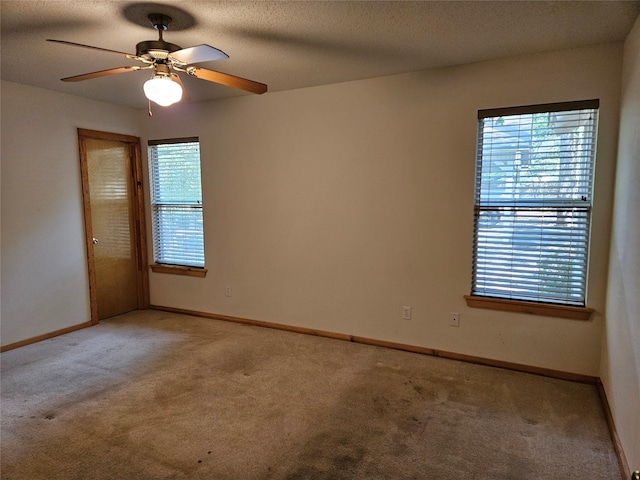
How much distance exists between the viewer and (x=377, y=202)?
3.51m

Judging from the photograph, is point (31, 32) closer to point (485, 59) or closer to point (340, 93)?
point (340, 93)

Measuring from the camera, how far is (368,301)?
3660 mm

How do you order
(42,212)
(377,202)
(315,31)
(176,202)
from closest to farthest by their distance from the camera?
(315,31) < (377,202) < (42,212) < (176,202)

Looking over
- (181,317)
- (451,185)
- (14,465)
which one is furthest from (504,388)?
(181,317)

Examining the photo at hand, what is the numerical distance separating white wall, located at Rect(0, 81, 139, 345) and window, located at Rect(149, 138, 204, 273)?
73 centimetres

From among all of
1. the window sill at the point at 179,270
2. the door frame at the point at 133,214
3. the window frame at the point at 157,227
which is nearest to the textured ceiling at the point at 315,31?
the door frame at the point at 133,214

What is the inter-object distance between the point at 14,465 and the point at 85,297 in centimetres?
245

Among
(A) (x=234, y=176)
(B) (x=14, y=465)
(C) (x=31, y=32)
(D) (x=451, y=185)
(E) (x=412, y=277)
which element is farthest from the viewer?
(A) (x=234, y=176)

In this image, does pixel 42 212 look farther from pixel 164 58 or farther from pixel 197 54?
pixel 197 54

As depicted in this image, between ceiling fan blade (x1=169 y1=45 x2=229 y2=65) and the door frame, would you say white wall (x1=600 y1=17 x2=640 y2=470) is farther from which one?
the door frame

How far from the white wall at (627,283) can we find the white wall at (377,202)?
221 millimetres

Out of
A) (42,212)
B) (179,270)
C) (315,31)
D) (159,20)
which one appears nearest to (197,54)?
(159,20)

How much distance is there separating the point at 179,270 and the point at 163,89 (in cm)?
283

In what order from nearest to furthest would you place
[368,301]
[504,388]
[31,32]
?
[31,32]
[504,388]
[368,301]
